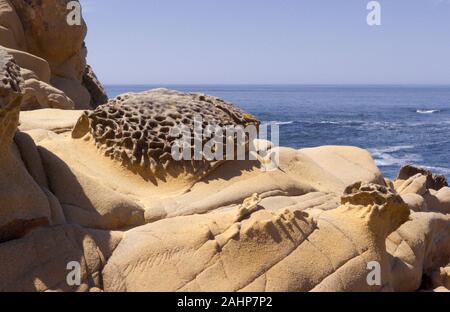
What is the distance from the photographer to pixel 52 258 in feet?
10.8

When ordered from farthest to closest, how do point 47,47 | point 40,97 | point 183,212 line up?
point 47,47, point 40,97, point 183,212

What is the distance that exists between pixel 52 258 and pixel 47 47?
271 inches

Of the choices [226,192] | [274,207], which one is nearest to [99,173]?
[226,192]

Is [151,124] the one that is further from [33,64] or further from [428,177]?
[33,64]

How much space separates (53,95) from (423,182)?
457 cm

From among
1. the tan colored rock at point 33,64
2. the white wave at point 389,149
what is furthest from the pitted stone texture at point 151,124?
the white wave at point 389,149

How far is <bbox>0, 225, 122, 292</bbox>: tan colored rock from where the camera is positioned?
10.4 ft

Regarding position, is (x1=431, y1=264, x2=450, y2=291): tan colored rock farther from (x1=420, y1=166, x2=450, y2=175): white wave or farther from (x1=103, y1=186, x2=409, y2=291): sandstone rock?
(x1=420, y1=166, x2=450, y2=175): white wave

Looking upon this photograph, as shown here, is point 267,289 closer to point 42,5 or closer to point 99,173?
point 99,173

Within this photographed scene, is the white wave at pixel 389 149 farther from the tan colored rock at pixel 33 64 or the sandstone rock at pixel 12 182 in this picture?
the sandstone rock at pixel 12 182

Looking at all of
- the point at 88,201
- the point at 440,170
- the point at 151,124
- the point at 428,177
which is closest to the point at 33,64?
the point at 151,124

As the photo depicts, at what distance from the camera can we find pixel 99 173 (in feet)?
15.7

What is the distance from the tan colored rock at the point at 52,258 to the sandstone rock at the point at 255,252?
0.10 meters

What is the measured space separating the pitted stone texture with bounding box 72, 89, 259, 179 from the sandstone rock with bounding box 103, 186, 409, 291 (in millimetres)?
1209
